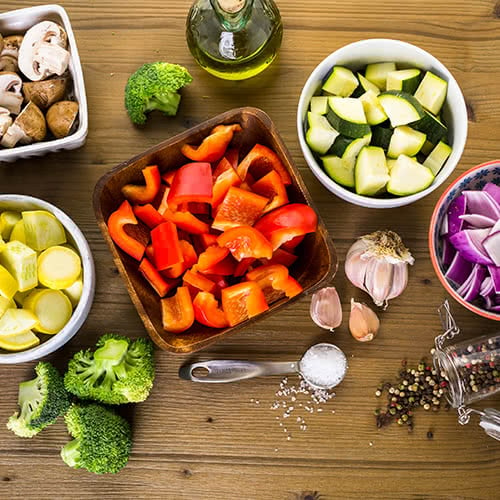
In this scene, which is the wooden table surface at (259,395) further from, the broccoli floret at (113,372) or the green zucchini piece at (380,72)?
the green zucchini piece at (380,72)

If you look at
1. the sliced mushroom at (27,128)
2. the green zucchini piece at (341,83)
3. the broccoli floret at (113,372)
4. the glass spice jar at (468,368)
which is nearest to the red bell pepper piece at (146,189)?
the sliced mushroom at (27,128)

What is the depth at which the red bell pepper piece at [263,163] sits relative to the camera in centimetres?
162

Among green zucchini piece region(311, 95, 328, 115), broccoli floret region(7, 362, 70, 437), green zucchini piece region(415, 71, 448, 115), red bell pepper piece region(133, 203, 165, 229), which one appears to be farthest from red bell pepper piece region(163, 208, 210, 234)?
green zucchini piece region(415, 71, 448, 115)

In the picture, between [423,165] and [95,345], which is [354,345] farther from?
[95,345]

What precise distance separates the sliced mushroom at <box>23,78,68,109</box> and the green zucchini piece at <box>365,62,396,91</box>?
739mm

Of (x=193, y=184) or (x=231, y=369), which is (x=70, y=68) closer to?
(x=193, y=184)

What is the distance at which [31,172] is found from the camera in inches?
71.2

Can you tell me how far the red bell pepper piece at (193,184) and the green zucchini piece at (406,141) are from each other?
426mm

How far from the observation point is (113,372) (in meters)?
1.69

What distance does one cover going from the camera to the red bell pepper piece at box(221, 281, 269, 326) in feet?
5.07

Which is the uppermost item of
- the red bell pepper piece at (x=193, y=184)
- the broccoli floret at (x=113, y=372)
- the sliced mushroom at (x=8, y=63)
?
the sliced mushroom at (x=8, y=63)

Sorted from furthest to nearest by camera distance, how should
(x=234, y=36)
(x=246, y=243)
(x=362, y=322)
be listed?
(x=362, y=322) < (x=234, y=36) < (x=246, y=243)

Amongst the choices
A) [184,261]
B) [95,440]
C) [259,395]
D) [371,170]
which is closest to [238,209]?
[184,261]

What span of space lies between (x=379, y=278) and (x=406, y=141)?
0.35m
